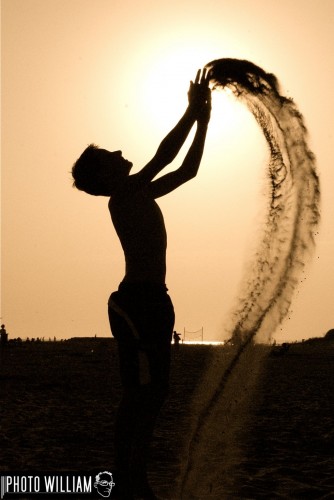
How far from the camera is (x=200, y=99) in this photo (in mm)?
6840

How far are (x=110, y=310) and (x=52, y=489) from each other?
2161 mm

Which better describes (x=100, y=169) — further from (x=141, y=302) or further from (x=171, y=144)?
(x=141, y=302)

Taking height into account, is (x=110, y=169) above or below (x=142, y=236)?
above

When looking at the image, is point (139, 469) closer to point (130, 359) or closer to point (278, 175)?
point (130, 359)

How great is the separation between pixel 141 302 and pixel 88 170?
1.25 meters

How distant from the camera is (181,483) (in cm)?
794

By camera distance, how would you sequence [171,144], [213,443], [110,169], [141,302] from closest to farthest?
[141,302] → [171,144] → [110,169] → [213,443]

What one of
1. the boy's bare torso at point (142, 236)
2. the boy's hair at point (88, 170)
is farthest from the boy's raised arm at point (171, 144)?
the boy's hair at point (88, 170)

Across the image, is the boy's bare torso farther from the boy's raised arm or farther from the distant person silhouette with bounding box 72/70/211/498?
the boy's raised arm

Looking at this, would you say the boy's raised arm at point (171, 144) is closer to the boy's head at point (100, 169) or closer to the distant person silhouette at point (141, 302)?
the distant person silhouette at point (141, 302)

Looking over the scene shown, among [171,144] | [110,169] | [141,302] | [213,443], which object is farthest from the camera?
[213,443]

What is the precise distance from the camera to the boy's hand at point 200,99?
267 inches

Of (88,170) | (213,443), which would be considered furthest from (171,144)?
(213,443)

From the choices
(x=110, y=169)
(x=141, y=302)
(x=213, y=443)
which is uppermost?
(x=110, y=169)
